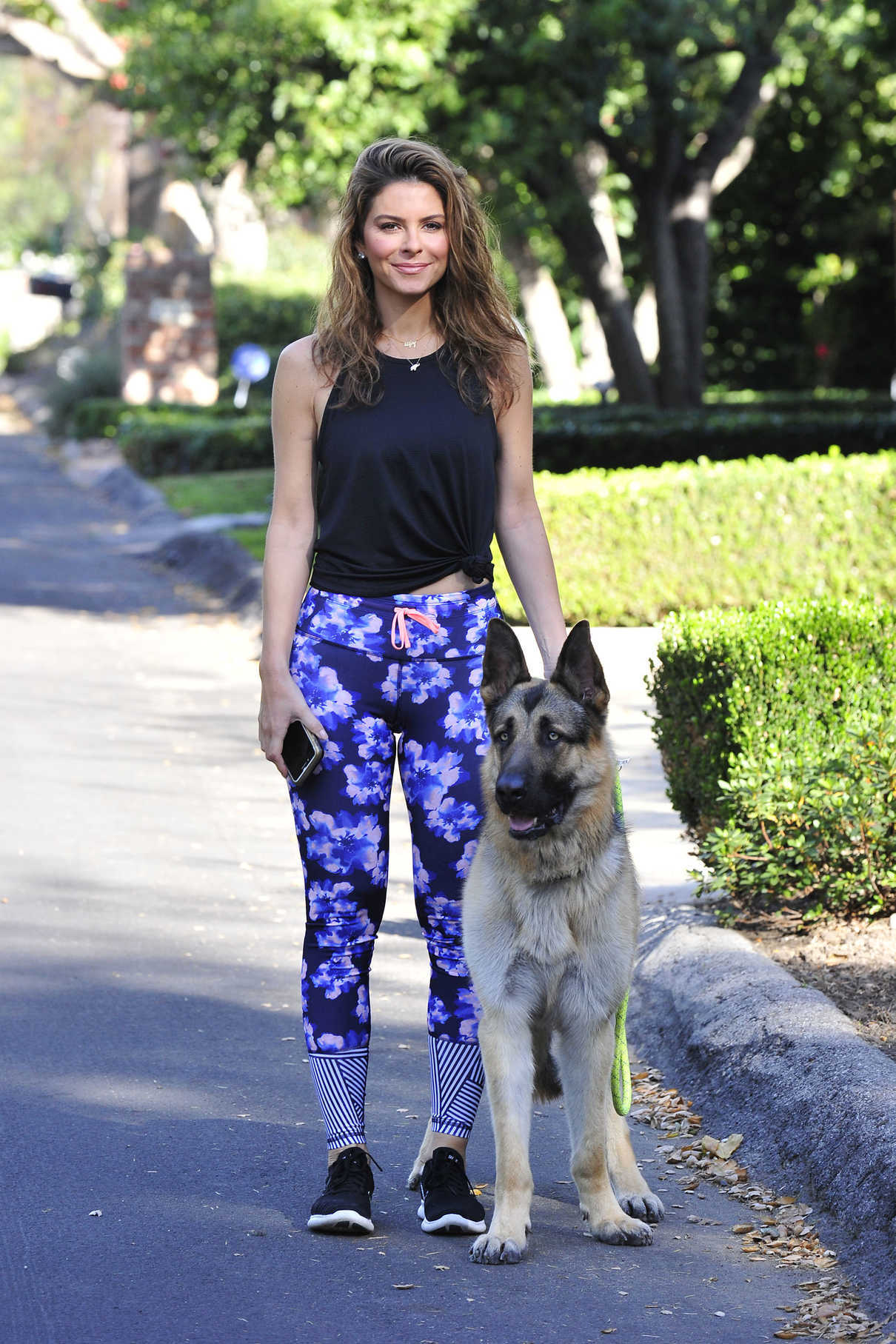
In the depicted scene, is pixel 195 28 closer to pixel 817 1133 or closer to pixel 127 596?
pixel 127 596

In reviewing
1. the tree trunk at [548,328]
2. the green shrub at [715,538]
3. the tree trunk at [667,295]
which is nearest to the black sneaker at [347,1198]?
the green shrub at [715,538]

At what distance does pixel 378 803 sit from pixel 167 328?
100 feet

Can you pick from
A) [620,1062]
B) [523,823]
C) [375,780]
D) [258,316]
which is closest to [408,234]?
[375,780]

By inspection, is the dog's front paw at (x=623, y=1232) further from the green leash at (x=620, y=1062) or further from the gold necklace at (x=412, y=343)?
the gold necklace at (x=412, y=343)

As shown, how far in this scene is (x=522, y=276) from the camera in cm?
3062

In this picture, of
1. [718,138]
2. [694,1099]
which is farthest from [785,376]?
[694,1099]

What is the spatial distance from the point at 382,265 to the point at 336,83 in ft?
43.0

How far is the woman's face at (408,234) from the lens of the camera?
14.1 feet

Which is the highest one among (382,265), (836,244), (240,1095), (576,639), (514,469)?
(836,244)

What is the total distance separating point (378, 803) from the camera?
4.42m

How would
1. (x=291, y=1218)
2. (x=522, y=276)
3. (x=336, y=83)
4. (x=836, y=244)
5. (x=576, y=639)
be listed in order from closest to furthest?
(x=576, y=639) < (x=291, y=1218) < (x=336, y=83) < (x=522, y=276) < (x=836, y=244)

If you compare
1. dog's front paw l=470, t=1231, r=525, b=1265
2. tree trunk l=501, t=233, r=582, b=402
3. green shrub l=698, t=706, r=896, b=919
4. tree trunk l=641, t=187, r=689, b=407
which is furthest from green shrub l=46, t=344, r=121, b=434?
dog's front paw l=470, t=1231, r=525, b=1265

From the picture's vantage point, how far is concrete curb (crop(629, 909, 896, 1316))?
4.18 meters

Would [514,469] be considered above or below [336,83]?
below
